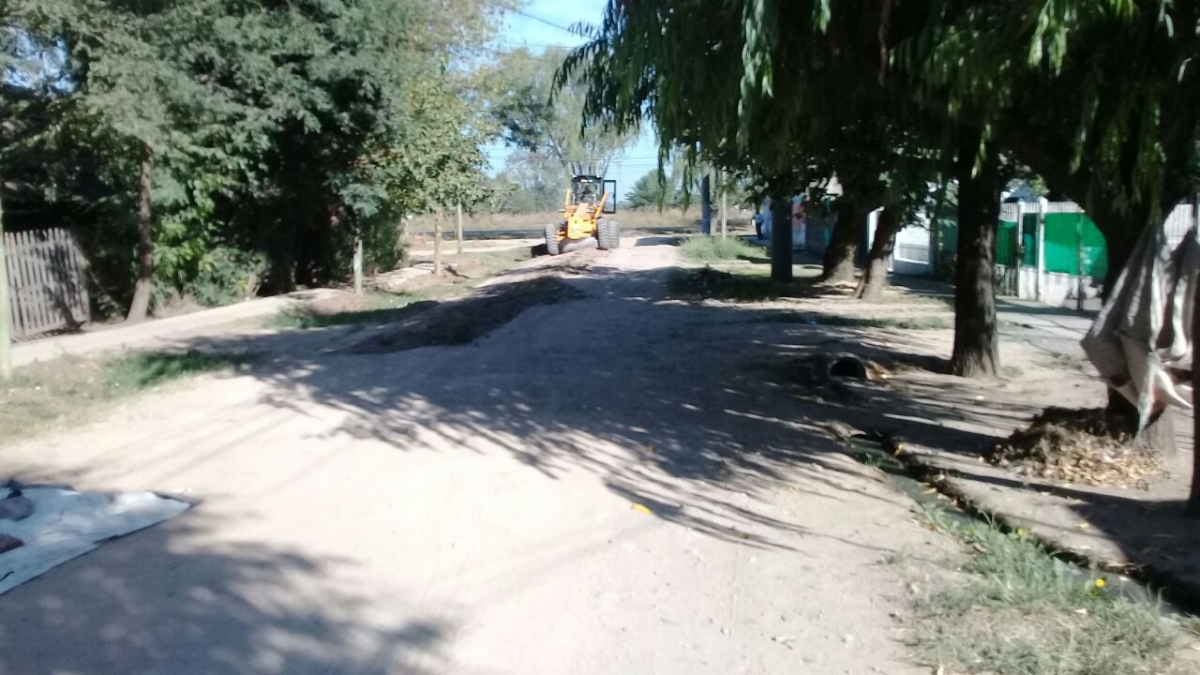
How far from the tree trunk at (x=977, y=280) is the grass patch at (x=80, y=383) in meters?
8.31

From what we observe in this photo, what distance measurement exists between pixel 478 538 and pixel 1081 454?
13.9 feet

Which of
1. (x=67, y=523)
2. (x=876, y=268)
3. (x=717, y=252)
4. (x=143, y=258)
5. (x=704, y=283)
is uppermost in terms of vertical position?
(x=143, y=258)

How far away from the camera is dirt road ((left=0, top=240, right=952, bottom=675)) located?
4941 millimetres

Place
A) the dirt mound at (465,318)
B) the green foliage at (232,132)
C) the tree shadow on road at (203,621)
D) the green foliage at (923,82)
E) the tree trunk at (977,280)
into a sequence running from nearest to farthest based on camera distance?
the tree shadow on road at (203,621) → the green foliage at (923,82) → the tree trunk at (977,280) → the dirt mound at (465,318) → the green foliage at (232,132)

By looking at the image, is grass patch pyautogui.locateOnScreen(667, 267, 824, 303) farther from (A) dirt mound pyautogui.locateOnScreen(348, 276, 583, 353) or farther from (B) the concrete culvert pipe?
(B) the concrete culvert pipe

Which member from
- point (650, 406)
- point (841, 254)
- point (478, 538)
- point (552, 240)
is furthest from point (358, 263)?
point (478, 538)

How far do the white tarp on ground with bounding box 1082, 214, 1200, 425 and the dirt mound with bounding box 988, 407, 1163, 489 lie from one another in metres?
0.51

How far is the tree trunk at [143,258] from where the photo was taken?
1792cm

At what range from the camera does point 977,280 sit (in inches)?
457

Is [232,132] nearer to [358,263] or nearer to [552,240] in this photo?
[358,263]

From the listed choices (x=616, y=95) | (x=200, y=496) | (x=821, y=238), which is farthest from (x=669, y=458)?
(x=821, y=238)

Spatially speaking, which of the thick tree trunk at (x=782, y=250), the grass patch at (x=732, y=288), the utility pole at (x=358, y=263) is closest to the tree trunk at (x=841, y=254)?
the grass patch at (x=732, y=288)

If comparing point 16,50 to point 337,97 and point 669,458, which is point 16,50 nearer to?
point 337,97

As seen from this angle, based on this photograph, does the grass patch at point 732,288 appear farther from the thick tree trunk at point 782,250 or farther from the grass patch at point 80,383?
the grass patch at point 80,383
